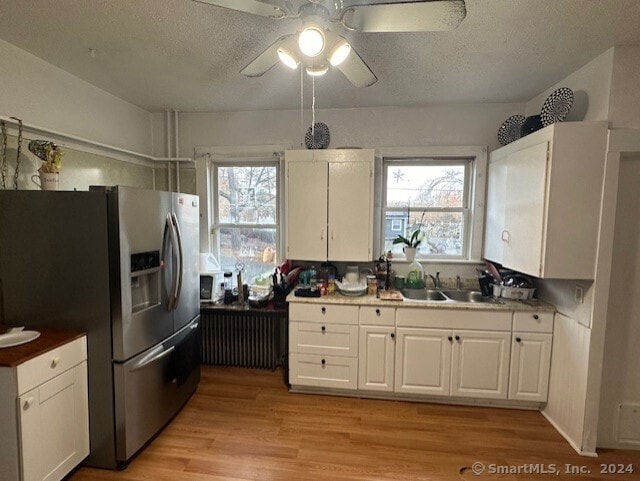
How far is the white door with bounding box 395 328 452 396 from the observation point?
2471mm

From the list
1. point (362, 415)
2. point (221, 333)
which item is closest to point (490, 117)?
point (362, 415)

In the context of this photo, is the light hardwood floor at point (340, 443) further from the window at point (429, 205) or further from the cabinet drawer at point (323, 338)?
the window at point (429, 205)

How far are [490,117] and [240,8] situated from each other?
99.8 inches

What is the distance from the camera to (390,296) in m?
2.62

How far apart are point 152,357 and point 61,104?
6.60ft

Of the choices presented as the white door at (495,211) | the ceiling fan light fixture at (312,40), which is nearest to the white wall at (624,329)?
A: the white door at (495,211)

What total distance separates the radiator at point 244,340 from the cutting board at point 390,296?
3.46 ft

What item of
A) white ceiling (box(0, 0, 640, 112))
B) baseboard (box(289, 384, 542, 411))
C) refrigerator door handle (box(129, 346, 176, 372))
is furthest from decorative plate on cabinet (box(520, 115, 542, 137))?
refrigerator door handle (box(129, 346, 176, 372))

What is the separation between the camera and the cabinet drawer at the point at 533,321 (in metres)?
2.35

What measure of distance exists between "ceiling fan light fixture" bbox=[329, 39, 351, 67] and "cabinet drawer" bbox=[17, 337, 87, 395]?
6.80ft

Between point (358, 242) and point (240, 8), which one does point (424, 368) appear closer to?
point (358, 242)

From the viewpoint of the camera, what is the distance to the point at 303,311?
260cm

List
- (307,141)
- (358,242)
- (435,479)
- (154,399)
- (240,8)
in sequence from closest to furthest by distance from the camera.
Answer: (240,8) < (435,479) < (154,399) < (358,242) < (307,141)

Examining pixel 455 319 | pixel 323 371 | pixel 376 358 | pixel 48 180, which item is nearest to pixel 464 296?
pixel 455 319
